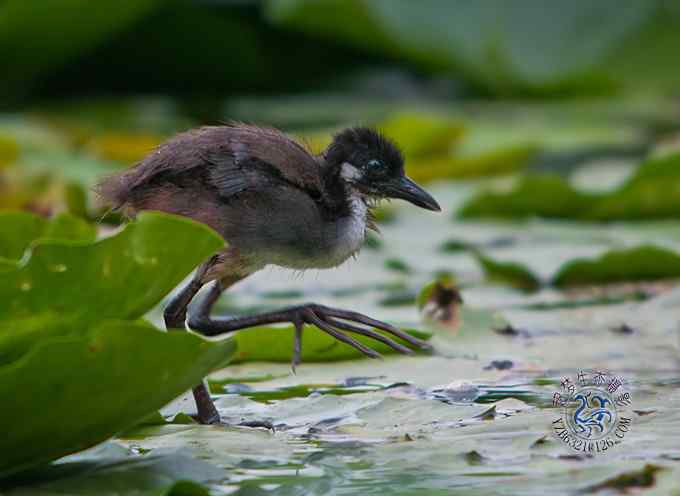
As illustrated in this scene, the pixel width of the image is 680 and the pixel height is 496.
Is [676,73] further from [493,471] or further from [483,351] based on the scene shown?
[493,471]

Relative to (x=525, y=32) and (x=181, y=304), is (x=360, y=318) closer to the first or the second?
(x=181, y=304)

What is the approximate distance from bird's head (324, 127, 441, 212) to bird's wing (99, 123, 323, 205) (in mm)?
84

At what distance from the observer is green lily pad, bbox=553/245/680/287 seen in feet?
11.8

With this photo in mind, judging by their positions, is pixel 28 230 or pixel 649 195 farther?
pixel 649 195

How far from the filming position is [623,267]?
12.0 feet

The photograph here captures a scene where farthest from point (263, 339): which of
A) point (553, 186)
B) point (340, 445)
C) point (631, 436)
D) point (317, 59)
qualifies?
point (317, 59)

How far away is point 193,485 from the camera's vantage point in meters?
1.95

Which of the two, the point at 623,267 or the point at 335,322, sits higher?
the point at 623,267

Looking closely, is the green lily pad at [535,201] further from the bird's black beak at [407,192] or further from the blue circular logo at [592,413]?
the blue circular logo at [592,413]

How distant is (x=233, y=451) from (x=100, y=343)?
409 mm

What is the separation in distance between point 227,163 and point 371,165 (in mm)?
373

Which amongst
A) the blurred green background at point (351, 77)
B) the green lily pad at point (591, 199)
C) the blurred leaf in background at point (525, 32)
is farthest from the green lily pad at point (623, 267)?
the blurred leaf in background at point (525, 32)

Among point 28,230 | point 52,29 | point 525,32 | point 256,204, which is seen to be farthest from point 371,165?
point 525,32

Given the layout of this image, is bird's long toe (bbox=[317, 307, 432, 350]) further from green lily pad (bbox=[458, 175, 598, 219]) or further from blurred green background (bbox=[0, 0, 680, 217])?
blurred green background (bbox=[0, 0, 680, 217])
